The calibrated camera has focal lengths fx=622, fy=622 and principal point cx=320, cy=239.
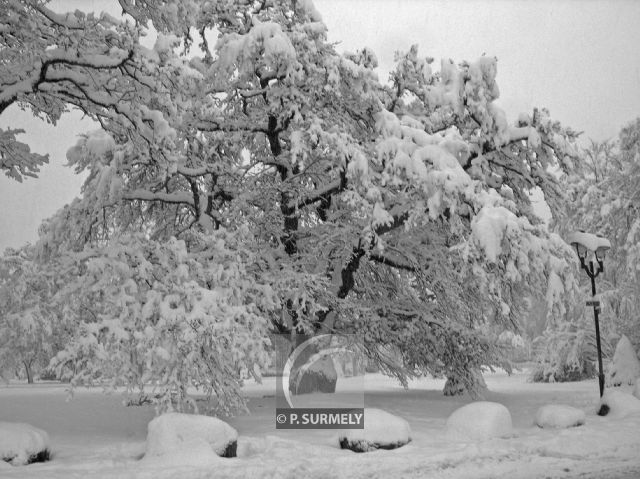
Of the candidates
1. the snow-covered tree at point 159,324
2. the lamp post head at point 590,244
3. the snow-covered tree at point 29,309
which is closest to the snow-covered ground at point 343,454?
the snow-covered tree at point 159,324

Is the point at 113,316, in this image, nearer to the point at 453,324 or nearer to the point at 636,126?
the point at 453,324

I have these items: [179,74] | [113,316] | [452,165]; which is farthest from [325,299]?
[179,74]

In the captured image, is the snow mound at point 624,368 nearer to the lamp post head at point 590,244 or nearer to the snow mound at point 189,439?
the lamp post head at point 590,244

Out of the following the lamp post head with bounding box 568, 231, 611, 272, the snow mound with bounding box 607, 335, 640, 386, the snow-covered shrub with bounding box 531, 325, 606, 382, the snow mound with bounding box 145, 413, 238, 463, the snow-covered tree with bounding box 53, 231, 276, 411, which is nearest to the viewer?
the snow mound with bounding box 145, 413, 238, 463

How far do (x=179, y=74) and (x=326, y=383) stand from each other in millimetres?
8298

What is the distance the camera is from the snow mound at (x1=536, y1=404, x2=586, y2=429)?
10.4 meters

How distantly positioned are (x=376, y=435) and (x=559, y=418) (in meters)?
3.55

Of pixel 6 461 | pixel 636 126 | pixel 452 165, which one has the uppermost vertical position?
pixel 636 126

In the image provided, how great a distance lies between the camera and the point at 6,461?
781 centimetres

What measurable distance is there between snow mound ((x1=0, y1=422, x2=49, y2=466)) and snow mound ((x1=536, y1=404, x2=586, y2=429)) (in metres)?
7.80

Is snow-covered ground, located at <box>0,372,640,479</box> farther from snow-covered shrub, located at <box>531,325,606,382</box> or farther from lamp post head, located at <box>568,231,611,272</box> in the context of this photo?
snow-covered shrub, located at <box>531,325,606,382</box>

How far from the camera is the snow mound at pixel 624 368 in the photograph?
19.3 m

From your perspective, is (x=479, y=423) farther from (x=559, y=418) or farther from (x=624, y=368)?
(x=624, y=368)

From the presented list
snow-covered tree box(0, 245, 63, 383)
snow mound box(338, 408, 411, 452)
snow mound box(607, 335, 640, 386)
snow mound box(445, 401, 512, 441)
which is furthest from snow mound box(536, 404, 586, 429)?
snow mound box(607, 335, 640, 386)
